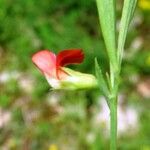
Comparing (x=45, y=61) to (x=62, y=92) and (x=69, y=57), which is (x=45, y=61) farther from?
(x=62, y=92)

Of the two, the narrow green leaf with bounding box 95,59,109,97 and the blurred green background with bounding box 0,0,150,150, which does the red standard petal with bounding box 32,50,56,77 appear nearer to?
the narrow green leaf with bounding box 95,59,109,97

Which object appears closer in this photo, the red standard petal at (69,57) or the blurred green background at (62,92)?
the red standard petal at (69,57)

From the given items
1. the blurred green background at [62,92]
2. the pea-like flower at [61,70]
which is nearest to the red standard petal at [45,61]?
the pea-like flower at [61,70]

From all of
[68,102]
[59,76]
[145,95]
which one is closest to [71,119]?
[68,102]

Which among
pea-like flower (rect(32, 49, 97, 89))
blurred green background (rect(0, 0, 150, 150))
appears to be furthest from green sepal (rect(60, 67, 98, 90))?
blurred green background (rect(0, 0, 150, 150))

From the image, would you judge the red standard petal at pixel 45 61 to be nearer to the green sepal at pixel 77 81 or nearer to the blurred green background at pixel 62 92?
the green sepal at pixel 77 81

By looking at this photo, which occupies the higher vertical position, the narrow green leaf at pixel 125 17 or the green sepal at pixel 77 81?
the narrow green leaf at pixel 125 17

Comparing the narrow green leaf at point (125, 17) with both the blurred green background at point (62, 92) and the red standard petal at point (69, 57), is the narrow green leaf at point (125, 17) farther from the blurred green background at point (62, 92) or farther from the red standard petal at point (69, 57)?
the blurred green background at point (62, 92)
